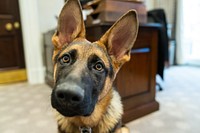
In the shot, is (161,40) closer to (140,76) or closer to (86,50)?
(140,76)

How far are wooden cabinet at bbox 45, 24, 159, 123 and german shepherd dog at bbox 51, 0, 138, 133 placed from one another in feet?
1.84

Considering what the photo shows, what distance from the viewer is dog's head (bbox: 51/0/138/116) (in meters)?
0.66

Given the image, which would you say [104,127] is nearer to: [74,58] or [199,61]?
[74,58]

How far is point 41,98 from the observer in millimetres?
2188

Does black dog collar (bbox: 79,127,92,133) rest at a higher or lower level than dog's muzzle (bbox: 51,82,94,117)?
lower

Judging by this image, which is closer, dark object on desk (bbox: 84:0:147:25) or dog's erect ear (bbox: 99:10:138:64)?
dog's erect ear (bbox: 99:10:138:64)

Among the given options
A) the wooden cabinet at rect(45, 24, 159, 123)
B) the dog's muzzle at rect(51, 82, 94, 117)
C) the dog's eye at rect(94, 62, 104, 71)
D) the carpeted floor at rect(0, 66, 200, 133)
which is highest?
the dog's eye at rect(94, 62, 104, 71)

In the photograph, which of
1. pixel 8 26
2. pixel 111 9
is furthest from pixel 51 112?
pixel 8 26

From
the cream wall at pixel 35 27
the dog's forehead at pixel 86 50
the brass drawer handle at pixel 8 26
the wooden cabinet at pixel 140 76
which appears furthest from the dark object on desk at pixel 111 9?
the brass drawer handle at pixel 8 26

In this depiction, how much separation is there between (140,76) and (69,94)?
1181 mm

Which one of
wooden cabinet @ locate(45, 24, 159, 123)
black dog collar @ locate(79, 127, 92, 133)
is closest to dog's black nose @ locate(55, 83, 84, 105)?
black dog collar @ locate(79, 127, 92, 133)

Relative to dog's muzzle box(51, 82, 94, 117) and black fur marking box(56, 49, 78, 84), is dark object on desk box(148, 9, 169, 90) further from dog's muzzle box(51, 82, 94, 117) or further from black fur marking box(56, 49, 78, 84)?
dog's muzzle box(51, 82, 94, 117)

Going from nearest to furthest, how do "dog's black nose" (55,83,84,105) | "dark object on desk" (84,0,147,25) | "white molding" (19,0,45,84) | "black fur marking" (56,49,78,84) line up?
"dog's black nose" (55,83,84,105) < "black fur marking" (56,49,78,84) < "dark object on desk" (84,0,147,25) < "white molding" (19,0,45,84)

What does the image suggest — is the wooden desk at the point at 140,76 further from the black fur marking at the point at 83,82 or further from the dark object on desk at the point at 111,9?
the black fur marking at the point at 83,82
